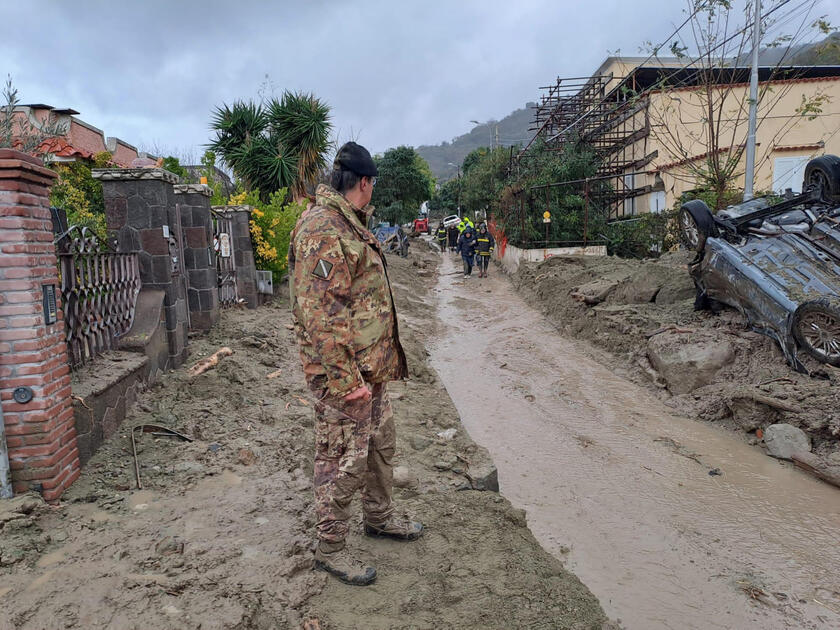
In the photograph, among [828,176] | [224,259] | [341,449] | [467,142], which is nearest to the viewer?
[341,449]

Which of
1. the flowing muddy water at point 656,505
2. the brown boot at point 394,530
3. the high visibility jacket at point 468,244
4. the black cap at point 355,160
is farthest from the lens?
the high visibility jacket at point 468,244

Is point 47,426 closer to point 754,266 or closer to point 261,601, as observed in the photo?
point 261,601

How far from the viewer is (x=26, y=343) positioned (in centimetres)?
298

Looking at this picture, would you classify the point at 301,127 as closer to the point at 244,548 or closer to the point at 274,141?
the point at 274,141

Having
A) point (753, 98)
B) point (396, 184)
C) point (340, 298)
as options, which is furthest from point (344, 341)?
point (396, 184)

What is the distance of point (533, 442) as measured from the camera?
5383 mm

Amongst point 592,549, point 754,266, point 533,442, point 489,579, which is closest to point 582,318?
point 754,266

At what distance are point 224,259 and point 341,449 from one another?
229 inches

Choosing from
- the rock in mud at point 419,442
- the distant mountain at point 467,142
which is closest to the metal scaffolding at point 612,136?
the rock in mud at point 419,442

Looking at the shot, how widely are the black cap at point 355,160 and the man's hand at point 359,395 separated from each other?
996 mm

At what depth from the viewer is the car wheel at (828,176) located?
22.1ft

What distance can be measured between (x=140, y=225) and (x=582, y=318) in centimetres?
732

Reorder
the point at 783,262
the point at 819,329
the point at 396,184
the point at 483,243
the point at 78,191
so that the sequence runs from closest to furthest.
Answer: the point at 819,329 → the point at 783,262 → the point at 78,191 → the point at 483,243 → the point at 396,184

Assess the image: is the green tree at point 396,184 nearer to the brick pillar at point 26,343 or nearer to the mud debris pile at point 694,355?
the mud debris pile at point 694,355
